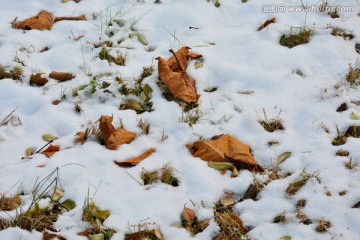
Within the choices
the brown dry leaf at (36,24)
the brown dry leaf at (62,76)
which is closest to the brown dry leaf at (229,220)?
the brown dry leaf at (62,76)

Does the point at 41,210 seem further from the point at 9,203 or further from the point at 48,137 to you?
the point at 48,137

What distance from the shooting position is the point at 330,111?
279 cm

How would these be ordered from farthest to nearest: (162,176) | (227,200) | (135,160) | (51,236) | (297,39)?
(297,39) → (135,160) → (162,176) → (227,200) → (51,236)

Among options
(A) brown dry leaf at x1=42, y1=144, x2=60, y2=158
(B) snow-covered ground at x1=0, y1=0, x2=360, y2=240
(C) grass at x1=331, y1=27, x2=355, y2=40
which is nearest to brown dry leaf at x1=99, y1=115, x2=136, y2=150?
(B) snow-covered ground at x1=0, y1=0, x2=360, y2=240

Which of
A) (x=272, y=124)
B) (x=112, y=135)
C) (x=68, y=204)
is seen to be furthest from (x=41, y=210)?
(x=272, y=124)

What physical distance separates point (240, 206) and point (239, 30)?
5.29 ft

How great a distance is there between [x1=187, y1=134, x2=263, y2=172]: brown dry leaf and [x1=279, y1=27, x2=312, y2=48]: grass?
104 cm

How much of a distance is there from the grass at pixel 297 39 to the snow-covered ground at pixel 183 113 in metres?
0.06

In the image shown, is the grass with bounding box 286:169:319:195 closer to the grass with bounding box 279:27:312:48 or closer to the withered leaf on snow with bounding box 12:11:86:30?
the grass with bounding box 279:27:312:48

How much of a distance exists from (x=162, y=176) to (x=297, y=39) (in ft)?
5.02

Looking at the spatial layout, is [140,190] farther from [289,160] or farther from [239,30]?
[239,30]

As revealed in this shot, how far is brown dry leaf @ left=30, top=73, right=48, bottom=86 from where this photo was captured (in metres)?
3.08

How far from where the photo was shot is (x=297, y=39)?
10.9ft

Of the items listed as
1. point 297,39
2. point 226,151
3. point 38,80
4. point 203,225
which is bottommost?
point 203,225
